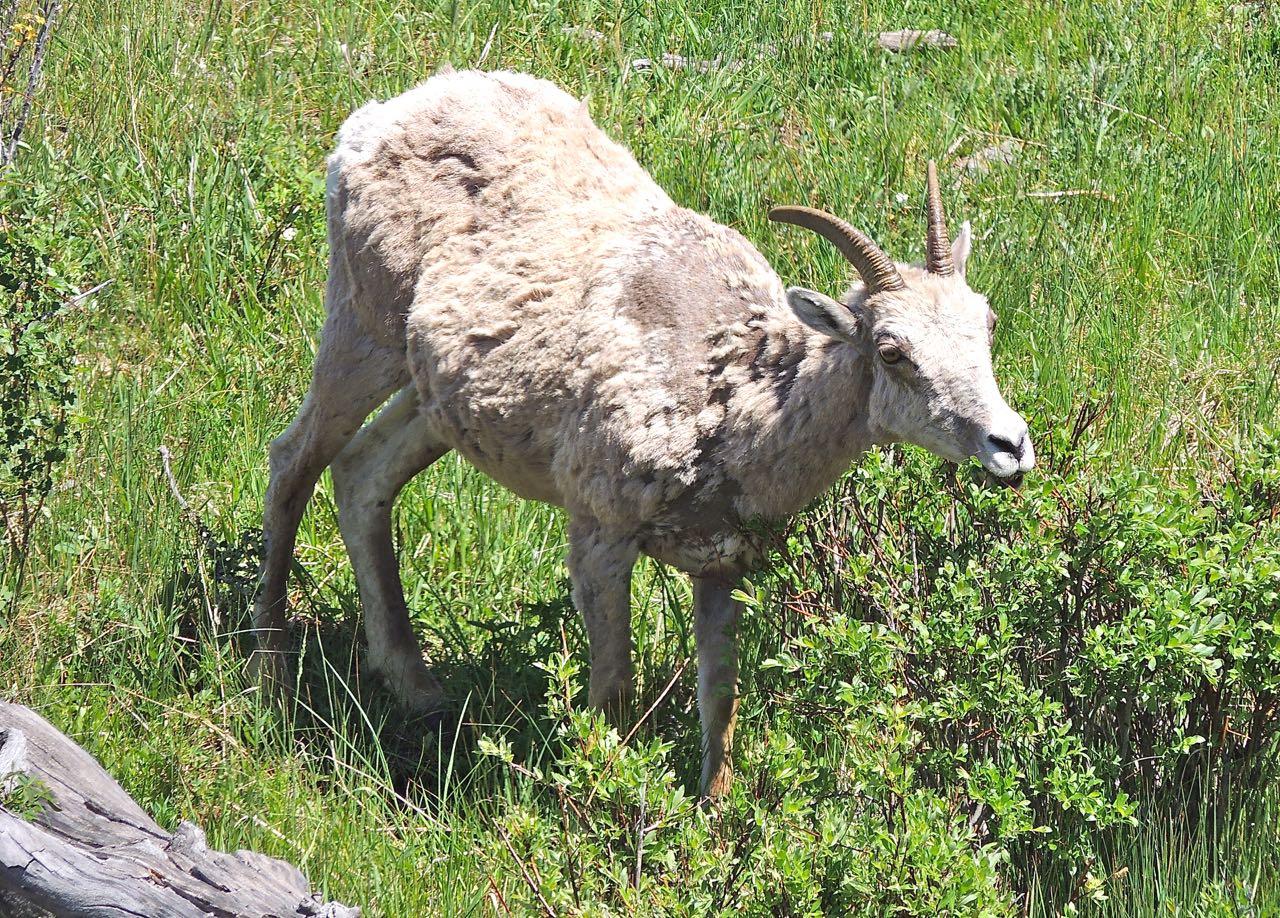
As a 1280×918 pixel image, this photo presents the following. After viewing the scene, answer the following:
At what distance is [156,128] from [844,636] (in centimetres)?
510


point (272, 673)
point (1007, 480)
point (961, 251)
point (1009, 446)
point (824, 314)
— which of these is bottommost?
point (272, 673)

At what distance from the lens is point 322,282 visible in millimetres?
7242

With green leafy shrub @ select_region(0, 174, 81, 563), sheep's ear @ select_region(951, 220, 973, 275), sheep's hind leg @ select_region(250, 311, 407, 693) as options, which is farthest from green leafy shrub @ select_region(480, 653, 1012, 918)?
green leafy shrub @ select_region(0, 174, 81, 563)

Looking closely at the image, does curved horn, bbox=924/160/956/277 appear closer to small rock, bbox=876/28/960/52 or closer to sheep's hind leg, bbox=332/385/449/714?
sheep's hind leg, bbox=332/385/449/714

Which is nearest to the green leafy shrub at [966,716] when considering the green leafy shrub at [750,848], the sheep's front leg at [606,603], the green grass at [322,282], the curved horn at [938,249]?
the green leafy shrub at [750,848]

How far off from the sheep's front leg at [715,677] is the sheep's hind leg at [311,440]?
1.48 metres

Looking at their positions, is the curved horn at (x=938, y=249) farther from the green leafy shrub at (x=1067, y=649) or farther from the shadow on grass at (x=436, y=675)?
the shadow on grass at (x=436, y=675)

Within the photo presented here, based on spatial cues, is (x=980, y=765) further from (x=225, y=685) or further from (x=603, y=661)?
(x=225, y=685)

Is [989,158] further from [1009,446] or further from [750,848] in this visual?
[750,848]

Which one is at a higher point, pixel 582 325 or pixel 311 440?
pixel 582 325

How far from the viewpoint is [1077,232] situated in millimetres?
6992

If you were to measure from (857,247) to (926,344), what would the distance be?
35 cm

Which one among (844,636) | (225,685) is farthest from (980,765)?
(225,685)

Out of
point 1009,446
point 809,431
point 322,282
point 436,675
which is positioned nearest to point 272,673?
point 436,675
